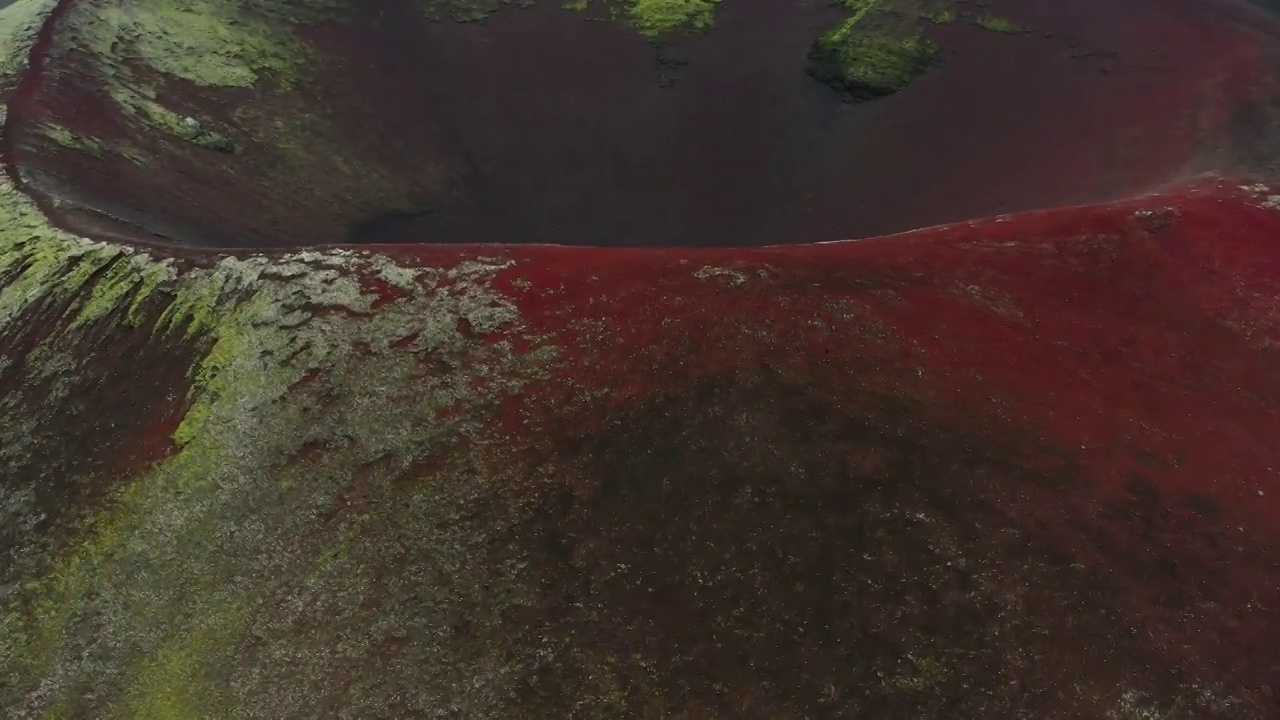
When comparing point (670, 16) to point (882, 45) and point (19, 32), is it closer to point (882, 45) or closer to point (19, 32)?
point (882, 45)

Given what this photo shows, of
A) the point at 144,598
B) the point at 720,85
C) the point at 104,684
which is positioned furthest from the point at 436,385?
the point at 720,85

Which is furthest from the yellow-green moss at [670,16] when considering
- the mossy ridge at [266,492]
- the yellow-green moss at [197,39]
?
the mossy ridge at [266,492]

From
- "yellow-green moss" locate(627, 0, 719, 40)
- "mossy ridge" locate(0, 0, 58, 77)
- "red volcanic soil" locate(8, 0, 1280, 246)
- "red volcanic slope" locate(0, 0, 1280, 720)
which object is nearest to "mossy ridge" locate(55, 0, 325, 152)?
"red volcanic soil" locate(8, 0, 1280, 246)

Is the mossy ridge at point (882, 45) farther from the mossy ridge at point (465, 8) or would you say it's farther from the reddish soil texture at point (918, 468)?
the reddish soil texture at point (918, 468)

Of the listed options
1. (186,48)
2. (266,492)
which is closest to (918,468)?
(266,492)

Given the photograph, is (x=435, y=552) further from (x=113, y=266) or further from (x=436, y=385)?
(x=113, y=266)
